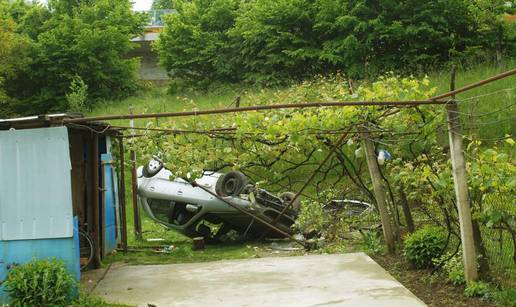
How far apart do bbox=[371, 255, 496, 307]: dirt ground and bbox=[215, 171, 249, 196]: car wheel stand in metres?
3.43

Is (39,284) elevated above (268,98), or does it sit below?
below

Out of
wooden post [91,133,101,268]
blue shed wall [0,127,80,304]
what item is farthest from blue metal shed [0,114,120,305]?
wooden post [91,133,101,268]

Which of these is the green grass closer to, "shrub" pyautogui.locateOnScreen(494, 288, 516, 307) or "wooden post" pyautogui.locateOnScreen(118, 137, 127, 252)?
"wooden post" pyautogui.locateOnScreen(118, 137, 127, 252)

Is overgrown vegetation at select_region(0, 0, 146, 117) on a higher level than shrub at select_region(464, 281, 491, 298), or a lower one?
higher

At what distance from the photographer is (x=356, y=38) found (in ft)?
89.2

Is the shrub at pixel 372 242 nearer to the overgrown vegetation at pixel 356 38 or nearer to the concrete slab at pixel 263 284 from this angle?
the concrete slab at pixel 263 284

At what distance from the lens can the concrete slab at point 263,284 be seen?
23.7 ft

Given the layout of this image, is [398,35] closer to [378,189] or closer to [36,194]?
[378,189]

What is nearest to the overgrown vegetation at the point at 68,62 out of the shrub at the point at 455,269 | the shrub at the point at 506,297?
the shrub at the point at 455,269

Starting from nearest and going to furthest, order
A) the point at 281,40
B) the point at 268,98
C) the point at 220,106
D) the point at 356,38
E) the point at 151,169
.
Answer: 1. the point at 151,169
2. the point at 268,98
3. the point at 220,106
4. the point at 356,38
5. the point at 281,40

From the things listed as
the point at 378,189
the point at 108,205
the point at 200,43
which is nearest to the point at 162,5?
the point at 200,43

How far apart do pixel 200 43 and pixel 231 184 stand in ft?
73.4

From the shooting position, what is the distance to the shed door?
34.8ft

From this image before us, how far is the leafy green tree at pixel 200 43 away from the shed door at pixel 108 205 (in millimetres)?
21352
